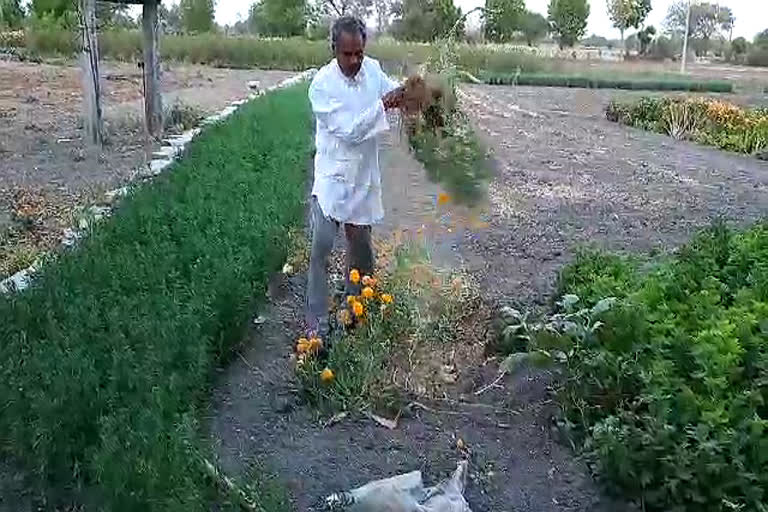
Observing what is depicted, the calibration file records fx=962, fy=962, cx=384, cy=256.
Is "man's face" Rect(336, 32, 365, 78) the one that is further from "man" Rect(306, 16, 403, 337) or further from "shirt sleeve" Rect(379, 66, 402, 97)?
"shirt sleeve" Rect(379, 66, 402, 97)

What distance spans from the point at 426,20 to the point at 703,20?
41681 millimetres

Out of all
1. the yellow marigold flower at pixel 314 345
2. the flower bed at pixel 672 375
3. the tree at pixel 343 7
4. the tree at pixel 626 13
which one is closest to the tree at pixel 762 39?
the tree at pixel 626 13

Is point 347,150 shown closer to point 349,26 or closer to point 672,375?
point 349,26

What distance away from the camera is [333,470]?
3.04 m

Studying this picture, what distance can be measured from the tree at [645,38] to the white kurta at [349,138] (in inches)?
1395

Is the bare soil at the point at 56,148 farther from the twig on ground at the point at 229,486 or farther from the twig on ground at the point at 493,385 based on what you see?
the twig on ground at the point at 229,486

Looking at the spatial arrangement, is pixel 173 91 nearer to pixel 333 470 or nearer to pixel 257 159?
pixel 257 159

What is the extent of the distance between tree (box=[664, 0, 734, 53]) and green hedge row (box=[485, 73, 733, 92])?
1805 centimetres

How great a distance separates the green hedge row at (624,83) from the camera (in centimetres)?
2311

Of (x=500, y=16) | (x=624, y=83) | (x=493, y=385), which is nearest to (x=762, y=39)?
(x=624, y=83)

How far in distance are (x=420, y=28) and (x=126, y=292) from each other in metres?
1.86

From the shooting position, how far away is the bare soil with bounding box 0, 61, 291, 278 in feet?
20.0

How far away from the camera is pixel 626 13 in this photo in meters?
29.2

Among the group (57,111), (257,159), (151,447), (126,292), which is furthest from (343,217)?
(57,111)
